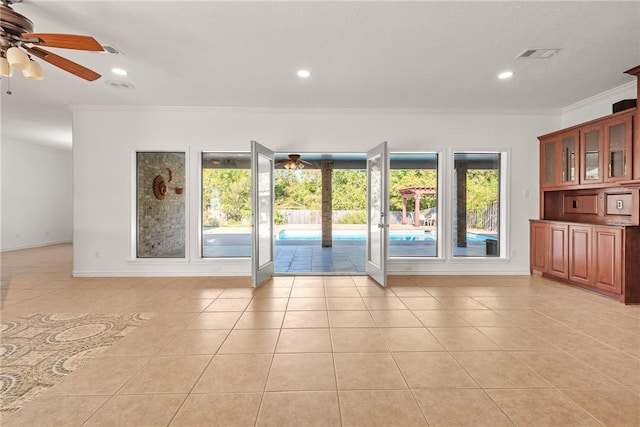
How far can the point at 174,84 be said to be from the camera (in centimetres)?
427

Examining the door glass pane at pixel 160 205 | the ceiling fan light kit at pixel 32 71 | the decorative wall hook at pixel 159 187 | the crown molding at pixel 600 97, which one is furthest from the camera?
the decorative wall hook at pixel 159 187

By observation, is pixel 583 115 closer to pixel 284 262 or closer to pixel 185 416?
pixel 284 262

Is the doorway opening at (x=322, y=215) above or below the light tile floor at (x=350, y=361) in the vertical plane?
above

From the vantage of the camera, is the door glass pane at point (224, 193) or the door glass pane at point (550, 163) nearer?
the door glass pane at point (550, 163)

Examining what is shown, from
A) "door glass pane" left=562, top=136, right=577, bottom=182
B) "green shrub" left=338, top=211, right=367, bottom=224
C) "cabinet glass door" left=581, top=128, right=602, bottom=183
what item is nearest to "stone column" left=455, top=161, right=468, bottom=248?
"door glass pane" left=562, top=136, right=577, bottom=182

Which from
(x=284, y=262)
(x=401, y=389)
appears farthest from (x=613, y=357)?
(x=284, y=262)

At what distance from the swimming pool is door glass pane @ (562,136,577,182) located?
85.8 inches

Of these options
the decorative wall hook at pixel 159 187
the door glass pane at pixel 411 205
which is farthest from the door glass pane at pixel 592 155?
the decorative wall hook at pixel 159 187

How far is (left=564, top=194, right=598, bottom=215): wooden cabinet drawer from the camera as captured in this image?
4.73 metres

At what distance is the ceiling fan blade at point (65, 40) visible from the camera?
2299 mm

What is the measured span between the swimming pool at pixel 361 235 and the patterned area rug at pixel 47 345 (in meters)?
6.61

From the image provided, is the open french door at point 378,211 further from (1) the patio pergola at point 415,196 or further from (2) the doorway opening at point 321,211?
(1) the patio pergola at point 415,196

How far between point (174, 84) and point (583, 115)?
622 centimetres

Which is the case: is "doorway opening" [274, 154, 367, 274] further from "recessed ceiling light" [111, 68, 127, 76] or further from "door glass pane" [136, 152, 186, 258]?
"recessed ceiling light" [111, 68, 127, 76]
